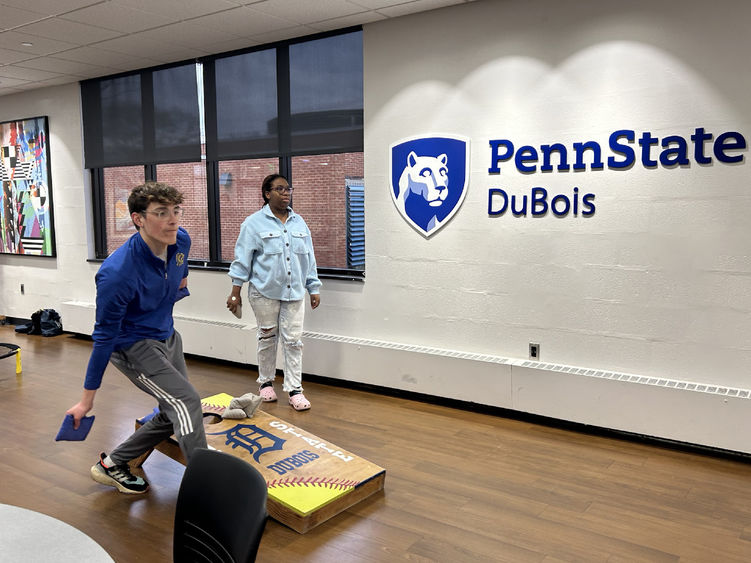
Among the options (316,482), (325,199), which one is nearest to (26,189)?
(325,199)

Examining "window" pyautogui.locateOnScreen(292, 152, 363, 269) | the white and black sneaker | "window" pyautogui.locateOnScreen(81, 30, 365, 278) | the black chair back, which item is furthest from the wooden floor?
"window" pyautogui.locateOnScreen(81, 30, 365, 278)

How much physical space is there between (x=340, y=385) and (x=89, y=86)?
4552 mm

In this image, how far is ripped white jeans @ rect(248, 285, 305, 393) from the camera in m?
4.81

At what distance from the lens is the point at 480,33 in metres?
4.43

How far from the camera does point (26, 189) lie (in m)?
7.84

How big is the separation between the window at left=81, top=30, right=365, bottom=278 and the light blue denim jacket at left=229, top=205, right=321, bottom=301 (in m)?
0.66

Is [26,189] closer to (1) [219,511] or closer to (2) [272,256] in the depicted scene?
(2) [272,256]

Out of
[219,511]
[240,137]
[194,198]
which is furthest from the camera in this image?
[194,198]

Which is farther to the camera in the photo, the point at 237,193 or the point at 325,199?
the point at 237,193

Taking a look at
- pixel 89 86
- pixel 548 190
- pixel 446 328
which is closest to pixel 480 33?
pixel 548 190

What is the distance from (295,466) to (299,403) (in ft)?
4.62

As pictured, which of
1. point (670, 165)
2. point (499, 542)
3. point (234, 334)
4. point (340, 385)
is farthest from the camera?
point (234, 334)

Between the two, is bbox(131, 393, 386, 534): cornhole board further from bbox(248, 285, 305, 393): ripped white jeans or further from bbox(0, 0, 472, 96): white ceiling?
bbox(0, 0, 472, 96): white ceiling

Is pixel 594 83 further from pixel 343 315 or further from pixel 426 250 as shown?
pixel 343 315
